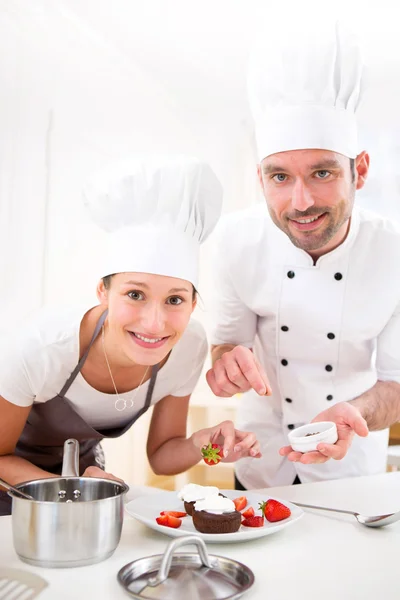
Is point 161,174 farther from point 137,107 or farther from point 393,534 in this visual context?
point 137,107

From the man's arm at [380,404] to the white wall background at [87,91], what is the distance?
5.43 ft

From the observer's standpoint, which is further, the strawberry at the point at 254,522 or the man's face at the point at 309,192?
the man's face at the point at 309,192

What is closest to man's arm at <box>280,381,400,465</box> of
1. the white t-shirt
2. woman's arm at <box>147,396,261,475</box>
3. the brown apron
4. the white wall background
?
woman's arm at <box>147,396,261,475</box>

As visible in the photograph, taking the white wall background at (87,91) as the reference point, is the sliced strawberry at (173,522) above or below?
below

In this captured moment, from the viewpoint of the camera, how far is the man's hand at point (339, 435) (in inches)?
67.6

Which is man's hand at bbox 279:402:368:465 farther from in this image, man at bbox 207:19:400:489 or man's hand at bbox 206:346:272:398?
man's hand at bbox 206:346:272:398

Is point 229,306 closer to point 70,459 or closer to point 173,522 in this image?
point 70,459

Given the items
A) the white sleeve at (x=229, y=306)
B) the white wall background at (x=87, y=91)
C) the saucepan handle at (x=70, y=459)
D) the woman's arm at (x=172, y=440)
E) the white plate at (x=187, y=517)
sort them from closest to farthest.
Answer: the white plate at (x=187, y=517) → the saucepan handle at (x=70, y=459) → the woman's arm at (x=172, y=440) → the white sleeve at (x=229, y=306) → the white wall background at (x=87, y=91)

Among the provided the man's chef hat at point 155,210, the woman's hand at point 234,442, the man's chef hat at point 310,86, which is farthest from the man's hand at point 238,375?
the man's chef hat at point 310,86

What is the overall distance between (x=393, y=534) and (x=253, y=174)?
198 inches

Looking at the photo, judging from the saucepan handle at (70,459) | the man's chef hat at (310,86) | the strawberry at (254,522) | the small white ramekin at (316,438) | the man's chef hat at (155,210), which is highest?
the man's chef hat at (310,86)

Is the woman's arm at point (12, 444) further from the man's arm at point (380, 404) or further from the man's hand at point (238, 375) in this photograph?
the man's arm at point (380, 404)

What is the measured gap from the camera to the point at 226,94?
18.4 feet

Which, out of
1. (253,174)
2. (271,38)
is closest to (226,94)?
(253,174)
